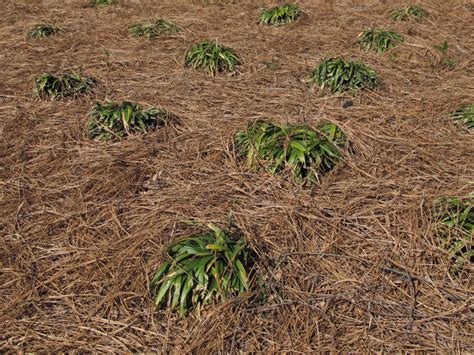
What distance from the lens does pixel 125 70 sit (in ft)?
18.2

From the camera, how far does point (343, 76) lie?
4809 mm

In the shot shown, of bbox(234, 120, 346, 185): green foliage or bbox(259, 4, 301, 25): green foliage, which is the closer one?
bbox(234, 120, 346, 185): green foliage

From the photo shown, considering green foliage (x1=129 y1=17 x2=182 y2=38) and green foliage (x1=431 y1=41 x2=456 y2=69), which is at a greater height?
green foliage (x1=431 y1=41 x2=456 y2=69)

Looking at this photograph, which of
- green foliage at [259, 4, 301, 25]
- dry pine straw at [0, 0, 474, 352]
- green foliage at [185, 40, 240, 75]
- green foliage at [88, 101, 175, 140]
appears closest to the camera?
dry pine straw at [0, 0, 474, 352]

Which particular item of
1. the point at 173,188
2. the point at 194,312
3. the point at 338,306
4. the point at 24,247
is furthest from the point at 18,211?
the point at 338,306

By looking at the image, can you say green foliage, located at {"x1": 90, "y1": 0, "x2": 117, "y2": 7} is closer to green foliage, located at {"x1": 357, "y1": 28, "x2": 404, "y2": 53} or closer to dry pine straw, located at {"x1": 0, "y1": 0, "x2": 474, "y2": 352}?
dry pine straw, located at {"x1": 0, "y1": 0, "x2": 474, "y2": 352}

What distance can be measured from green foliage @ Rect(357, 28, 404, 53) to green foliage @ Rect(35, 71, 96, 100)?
355 centimetres

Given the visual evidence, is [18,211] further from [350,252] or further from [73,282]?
[350,252]

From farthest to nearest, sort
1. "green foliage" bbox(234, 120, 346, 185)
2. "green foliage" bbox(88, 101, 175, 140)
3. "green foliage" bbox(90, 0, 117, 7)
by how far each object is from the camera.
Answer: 1. "green foliage" bbox(90, 0, 117, 7)
2. "green foliage" bbox(88, 101, 175, 140)
3. "green foliage" bbox(234, 120, 346, 185)

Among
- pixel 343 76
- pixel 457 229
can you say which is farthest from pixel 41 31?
pixel 457 229

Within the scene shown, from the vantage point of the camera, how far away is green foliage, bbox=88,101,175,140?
4.07 metres

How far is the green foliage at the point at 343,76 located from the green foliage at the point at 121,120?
176 cm

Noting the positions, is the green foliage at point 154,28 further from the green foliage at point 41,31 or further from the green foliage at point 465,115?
the green foliage at point 465,115

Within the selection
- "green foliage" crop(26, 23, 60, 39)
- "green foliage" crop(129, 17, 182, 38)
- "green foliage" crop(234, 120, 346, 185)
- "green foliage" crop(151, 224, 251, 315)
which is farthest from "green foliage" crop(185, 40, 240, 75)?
"green foliage" crop(151, 224, 251, 315)
